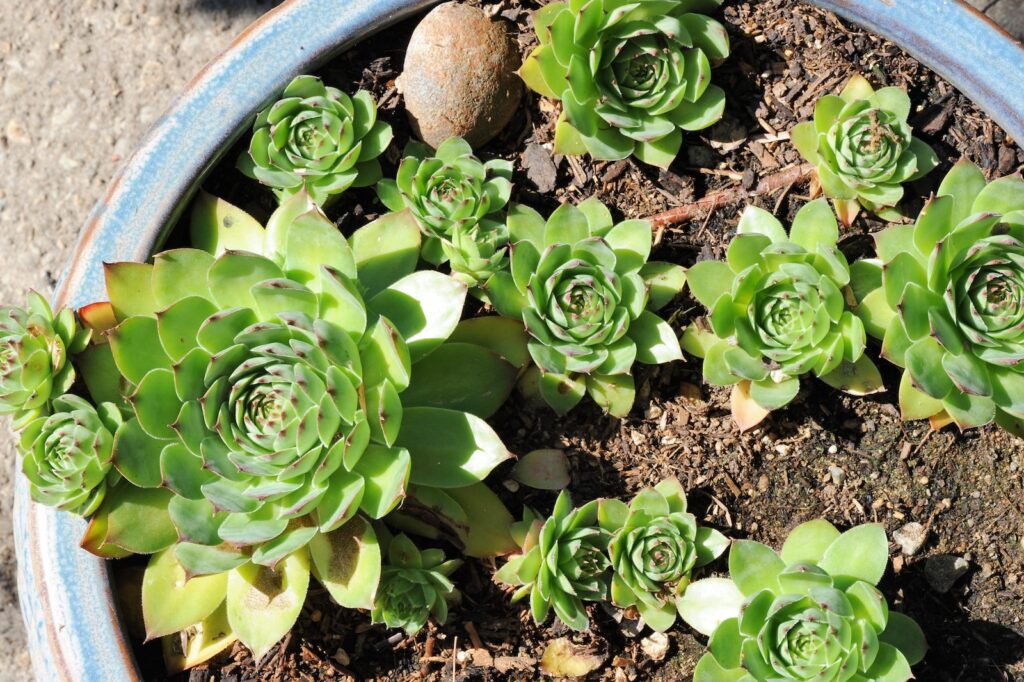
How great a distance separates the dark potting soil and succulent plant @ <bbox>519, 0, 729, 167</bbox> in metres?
0.11

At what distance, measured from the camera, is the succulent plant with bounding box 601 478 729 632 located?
1621mm

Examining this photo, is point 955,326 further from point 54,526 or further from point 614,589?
point 54,526

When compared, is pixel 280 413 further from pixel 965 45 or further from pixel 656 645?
pixel 965 45

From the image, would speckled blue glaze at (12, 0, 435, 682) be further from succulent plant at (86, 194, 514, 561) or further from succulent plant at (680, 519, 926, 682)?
succulent plant at (680, 519, 926, 682)

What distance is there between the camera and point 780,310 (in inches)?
64.6

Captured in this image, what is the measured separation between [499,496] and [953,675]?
95 centimetres

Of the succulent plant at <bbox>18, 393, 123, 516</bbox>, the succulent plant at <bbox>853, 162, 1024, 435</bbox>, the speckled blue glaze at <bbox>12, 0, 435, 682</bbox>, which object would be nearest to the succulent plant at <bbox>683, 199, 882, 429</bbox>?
the succulent plant at <bbox>853, 162, 1024, 435</bbox>

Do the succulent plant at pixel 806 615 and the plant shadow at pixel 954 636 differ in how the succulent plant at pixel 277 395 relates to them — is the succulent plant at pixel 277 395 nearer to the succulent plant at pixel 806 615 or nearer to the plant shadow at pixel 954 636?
the succulent plant at pixel 806 615

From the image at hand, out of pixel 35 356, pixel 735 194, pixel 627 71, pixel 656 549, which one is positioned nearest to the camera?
pixel 35 356

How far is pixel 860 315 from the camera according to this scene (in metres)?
1.69

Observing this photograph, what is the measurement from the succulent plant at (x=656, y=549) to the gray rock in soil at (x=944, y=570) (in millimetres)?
432

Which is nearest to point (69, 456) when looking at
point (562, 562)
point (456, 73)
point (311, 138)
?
point (311, 138)

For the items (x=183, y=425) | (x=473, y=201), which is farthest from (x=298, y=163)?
(x=183, y=425)

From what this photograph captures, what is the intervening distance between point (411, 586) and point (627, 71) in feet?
3.48
